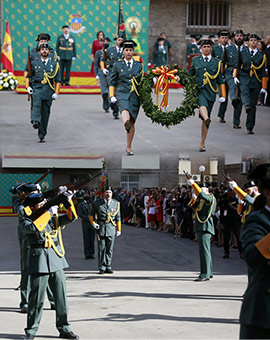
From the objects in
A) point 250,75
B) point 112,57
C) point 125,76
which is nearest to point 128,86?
point 125,76

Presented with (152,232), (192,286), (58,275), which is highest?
(58,275)

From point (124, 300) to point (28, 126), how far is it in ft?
18.3

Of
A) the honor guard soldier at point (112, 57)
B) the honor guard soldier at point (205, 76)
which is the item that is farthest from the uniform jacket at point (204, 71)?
the honor guard soldier at point (112, 57)

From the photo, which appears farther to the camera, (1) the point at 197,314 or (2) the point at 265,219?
(1) the point at 197,314

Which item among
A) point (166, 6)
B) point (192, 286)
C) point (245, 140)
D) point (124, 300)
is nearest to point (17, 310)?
point (124, 300)

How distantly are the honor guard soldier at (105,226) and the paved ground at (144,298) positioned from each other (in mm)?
250

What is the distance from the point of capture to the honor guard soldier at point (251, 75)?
11648 mm

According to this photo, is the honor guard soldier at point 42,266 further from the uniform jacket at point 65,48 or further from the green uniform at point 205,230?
the uniform jacket at point 65,48

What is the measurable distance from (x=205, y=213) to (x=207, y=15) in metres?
16.9

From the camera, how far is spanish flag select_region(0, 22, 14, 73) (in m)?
19.7

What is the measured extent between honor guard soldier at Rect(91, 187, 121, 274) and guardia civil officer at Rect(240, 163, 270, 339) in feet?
21.8

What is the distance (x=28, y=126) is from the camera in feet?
40.9

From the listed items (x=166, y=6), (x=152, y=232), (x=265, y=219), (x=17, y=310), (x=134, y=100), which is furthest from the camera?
(x=166, y=6)

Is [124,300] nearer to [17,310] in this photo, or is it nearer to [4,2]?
[17,310]
